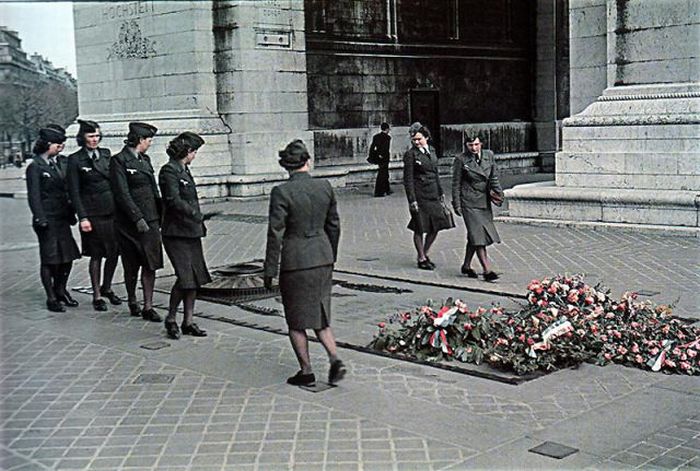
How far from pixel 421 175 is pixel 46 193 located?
14.6ft

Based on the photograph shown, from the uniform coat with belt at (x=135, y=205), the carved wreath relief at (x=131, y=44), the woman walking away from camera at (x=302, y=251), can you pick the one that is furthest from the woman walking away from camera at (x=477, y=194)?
the carved wreath relief at (x=131, y=44)

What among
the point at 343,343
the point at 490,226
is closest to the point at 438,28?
the point at 490,226

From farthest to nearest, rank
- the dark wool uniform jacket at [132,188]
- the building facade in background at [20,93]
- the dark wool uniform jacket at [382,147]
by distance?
1. the dark wool uniform jacket at [382,147]
2. the dark wool uniform jacket at [132,188]
3. the building facade in background at [20,93]

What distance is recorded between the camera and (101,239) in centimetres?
1080

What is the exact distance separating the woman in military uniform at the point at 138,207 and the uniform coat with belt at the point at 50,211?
0.98 metres

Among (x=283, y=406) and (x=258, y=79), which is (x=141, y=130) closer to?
(x=283, y=406)

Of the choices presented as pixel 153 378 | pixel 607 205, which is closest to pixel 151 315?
pixel 153 378

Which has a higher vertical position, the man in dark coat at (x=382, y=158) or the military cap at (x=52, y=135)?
the military cap at (x=52, y=135)

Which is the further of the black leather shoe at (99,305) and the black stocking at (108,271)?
the black stocking at (108,271)

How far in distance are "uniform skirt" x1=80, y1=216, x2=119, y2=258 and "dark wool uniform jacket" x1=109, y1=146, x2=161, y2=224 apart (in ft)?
2.66

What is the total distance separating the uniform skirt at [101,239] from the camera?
10.8 metres

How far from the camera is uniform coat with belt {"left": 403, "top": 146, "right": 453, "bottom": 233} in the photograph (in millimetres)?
12469

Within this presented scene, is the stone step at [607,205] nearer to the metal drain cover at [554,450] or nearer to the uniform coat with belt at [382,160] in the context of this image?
the uniform coat with belt at [382,160]

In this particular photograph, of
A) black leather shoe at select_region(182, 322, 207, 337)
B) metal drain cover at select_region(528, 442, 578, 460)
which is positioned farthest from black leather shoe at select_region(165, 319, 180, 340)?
metal drain cover at select_region(528, 442, 578, 460)
